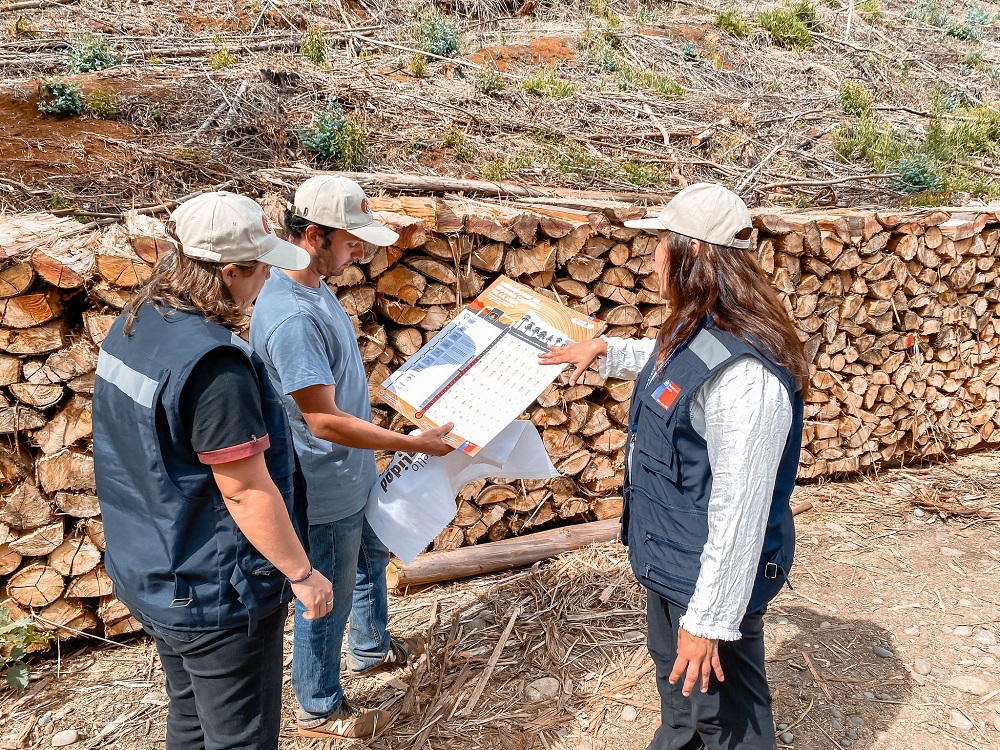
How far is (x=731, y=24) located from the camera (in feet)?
31.2

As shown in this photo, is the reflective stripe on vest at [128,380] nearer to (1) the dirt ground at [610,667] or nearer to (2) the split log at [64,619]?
(1) the dirt ground at [610,667]

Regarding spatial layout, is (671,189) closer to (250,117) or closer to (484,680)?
(250,117)

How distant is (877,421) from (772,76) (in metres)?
5.36

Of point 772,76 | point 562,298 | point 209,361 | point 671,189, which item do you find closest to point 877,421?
point 671,189

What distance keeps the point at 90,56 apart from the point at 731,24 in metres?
7.44

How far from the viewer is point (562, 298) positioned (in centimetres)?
379

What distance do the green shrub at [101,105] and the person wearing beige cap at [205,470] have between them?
3703 mm

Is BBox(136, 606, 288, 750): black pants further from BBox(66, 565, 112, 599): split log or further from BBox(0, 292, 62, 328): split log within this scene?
BBox(0, 292, 62, 328): split log

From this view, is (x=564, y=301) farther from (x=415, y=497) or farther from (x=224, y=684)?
(x=224, y=684)

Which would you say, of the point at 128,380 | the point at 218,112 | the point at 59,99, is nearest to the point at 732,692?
the point at 128,380

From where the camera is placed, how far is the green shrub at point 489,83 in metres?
6.66

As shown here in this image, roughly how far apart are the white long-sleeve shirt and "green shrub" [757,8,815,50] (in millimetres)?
9415

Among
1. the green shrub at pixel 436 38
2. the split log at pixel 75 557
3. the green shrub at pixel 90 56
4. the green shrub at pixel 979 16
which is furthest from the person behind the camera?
the green shrub at pixel 979 16

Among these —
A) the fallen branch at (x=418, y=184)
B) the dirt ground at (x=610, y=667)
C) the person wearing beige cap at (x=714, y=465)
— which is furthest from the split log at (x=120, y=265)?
the person wearing beige cap at (x=714, y=465)
